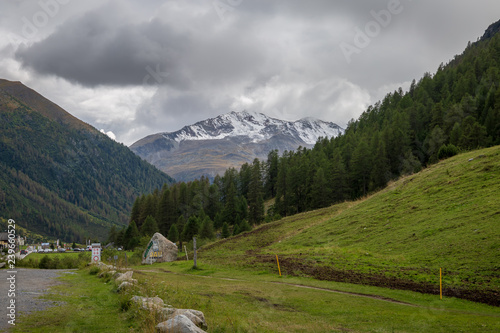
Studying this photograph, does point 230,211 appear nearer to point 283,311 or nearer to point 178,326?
point 283,311

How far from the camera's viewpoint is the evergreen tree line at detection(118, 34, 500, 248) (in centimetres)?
7781

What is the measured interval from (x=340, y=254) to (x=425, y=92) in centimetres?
11034

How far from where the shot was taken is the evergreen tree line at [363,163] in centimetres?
7781

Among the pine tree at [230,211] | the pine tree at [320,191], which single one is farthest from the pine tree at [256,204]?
the pine tree at [320,191]

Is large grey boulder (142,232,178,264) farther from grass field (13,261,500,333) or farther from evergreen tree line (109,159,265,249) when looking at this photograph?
grass field (13,261,500,333)

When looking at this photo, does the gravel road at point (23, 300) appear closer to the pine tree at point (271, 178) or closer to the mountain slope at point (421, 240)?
the mountain slope at point (421, 240)

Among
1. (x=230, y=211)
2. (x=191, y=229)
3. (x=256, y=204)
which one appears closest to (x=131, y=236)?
(x=191, y=229)

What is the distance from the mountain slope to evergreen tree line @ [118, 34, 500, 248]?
977 inches

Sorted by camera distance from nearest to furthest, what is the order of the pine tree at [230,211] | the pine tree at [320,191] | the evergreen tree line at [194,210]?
the pine tree at [320,191] < the evergreen tree line at [194,210] < the pine tree at [230,211]

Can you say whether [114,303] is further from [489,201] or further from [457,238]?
[489,201]

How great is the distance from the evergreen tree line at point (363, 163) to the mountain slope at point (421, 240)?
24821 mm

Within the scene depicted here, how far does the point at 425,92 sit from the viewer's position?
383ft

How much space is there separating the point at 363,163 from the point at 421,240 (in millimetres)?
59796

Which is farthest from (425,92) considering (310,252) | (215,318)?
(215,318)
